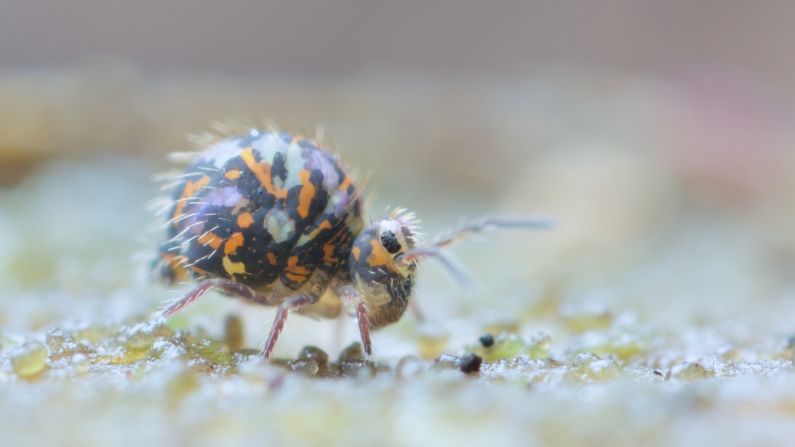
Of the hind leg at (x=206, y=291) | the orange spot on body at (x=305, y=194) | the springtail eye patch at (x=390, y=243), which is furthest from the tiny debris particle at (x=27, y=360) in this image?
the springtail eye patch at (x=390, y=243)

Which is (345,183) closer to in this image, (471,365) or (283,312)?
(283,312)

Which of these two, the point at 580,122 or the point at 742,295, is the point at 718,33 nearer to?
the point at 580,122

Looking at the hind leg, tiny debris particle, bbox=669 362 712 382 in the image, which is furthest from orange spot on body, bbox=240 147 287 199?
tiny debris particle, bbox=669 362 712 382

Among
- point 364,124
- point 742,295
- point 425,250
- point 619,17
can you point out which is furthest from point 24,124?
point 619,17

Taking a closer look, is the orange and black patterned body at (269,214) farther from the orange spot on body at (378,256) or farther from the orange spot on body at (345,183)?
the orange spot on body at (378,256)

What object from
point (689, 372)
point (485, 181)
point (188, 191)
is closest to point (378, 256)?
point (188, 191)

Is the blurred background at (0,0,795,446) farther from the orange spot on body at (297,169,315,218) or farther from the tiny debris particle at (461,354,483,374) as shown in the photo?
the tiny debris particle at (461,354,483,374)
